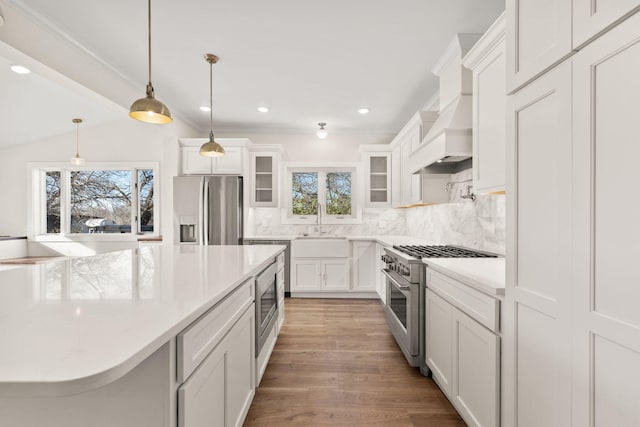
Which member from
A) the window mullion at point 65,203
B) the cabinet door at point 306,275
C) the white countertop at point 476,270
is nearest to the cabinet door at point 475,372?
the white countertop at point 476,270

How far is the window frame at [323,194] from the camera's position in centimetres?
505

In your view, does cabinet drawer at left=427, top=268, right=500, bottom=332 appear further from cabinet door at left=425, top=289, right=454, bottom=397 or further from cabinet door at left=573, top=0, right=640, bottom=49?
cabinet door at left=573, top=0, right=640, bottom=49

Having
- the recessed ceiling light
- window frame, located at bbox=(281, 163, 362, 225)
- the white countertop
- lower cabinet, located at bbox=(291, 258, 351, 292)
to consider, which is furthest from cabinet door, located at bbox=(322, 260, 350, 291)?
the recessed ceiling light

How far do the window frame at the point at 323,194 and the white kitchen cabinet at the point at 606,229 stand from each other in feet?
13.3

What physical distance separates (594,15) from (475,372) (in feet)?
5.07

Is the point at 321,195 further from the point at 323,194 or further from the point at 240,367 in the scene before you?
the point at 240,367

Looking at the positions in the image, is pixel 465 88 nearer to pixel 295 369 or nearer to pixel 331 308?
pixel 295 369

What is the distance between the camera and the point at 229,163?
4.38m

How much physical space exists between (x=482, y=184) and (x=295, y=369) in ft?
6.19

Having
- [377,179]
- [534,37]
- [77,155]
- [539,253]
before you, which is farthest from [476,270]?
[77,155]

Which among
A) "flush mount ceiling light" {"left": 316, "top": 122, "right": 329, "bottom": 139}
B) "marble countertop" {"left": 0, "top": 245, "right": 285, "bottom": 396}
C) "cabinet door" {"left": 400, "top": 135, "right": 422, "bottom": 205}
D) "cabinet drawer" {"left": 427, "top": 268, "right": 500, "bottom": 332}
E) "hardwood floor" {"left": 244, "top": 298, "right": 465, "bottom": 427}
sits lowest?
"hardwood floor" {"left": 244, "top": 298, "right": 465, "bottom": 427}

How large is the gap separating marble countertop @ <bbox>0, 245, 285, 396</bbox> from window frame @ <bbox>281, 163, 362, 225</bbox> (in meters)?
3.38

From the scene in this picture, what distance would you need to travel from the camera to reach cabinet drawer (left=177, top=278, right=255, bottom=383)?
88 cm

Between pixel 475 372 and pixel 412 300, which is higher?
pixel 412 300
